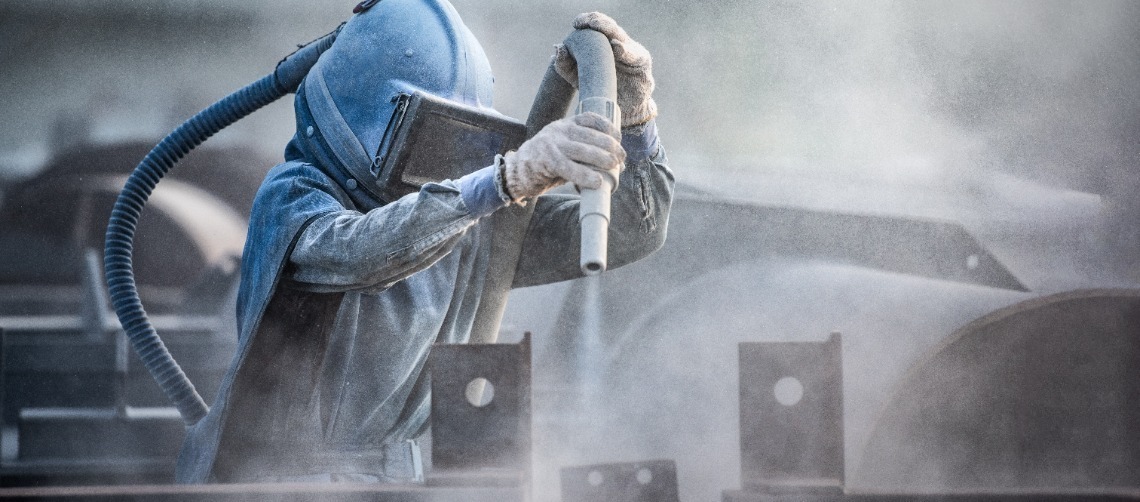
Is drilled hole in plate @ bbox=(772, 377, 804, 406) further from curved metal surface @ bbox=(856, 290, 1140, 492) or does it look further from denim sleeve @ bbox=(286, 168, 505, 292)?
curved metal surface @ bbox=(856, 290, 1140, 492)

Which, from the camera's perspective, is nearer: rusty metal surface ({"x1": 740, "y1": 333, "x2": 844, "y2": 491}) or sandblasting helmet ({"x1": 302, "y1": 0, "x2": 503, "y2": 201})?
rusty metal surface ({"x1": 740, "y1": 333, "x2": 844, "y2": 491})

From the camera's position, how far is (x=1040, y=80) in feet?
8.62

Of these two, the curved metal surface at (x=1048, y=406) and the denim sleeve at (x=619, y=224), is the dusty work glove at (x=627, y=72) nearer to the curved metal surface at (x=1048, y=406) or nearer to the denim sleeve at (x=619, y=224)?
the denim sleeve at (x=619, y=224)

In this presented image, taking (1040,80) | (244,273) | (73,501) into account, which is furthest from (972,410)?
(73,501)

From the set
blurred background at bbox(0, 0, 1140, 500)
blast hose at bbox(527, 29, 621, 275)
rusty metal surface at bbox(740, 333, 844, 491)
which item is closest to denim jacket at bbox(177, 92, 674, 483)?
blast hose at bbox(527, 29, 621, 275)

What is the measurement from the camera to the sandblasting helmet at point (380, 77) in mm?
1809

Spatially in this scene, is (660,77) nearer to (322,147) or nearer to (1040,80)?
(1040,80)

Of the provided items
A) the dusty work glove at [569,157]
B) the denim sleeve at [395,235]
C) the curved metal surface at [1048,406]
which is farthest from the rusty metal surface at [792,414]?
the curved metal surface at [1048,406]

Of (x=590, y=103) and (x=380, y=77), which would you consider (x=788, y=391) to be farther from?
(x=380, y=77)

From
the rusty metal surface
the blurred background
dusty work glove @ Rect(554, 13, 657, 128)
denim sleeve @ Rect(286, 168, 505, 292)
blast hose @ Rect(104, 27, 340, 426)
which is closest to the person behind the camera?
the rusty metal surface

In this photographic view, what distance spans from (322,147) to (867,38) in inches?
61.5

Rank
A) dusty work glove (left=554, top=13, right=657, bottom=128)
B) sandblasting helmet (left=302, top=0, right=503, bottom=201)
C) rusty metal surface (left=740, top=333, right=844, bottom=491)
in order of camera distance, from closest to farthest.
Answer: rusty metal surface (left=740, top=333, right=844, bottom=491) → dusty work glove (left=554, top=13, right=657, bottom=128) → sandblasting helmet (left=302, top=0, right=503, bottom=201)

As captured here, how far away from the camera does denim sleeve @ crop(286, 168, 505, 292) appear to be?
1.50m

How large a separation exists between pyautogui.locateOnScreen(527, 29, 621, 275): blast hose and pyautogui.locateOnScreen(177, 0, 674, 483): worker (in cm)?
6
